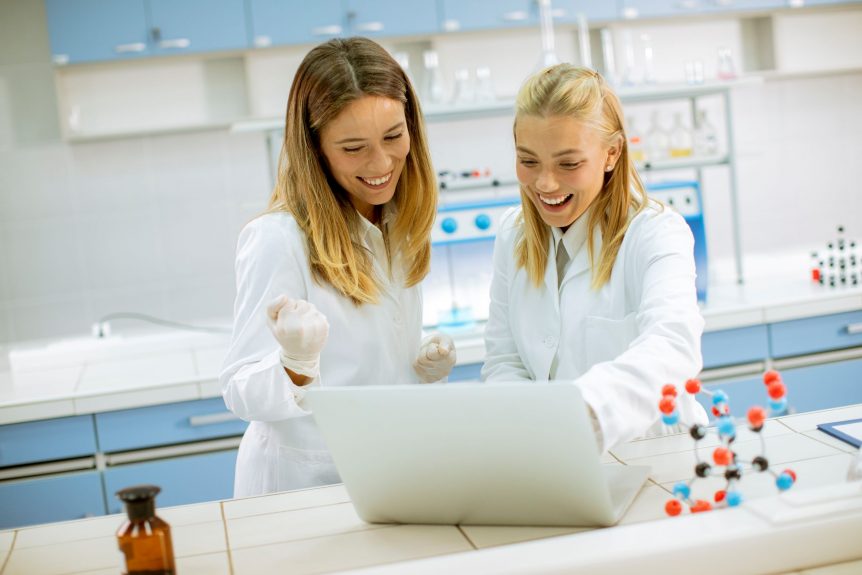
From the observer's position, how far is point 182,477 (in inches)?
97.4

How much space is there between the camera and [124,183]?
3.61m

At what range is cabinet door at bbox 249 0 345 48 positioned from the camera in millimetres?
3316

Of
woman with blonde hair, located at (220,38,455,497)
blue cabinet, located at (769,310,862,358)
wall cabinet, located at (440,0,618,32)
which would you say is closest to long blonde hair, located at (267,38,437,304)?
woman with blonde hair, located at (220,38,455,497)

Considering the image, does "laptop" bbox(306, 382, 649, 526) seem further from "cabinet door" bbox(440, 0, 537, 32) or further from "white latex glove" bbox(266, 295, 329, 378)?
"cabinet door" bbox(440, 0, 537, 32)

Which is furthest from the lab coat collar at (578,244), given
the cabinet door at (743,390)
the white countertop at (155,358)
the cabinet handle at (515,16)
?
the cabinet handle at (515,16)

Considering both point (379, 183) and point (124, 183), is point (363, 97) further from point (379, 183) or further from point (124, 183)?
point (124, 183)

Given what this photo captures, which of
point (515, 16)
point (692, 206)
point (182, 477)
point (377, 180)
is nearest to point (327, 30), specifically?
point (515, 16)

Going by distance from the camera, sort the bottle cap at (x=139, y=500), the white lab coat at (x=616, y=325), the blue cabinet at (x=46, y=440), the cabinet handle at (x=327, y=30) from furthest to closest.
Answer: the cabinet handle at (x=327, y=30), the blue cabinet at (x=46, y=440), the white lab coat at (x=616, y=325), the bottle cap at (x=139, y=500)

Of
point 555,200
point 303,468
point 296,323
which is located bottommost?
point 303,468

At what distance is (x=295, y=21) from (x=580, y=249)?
2.16 m

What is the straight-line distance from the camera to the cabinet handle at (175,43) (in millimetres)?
3281

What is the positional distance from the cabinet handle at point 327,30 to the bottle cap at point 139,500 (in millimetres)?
2675

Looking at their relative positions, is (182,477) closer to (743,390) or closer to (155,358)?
(155,358)

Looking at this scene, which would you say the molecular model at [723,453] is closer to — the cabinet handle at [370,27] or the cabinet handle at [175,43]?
the cabinet handle at [370,27]
